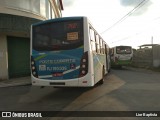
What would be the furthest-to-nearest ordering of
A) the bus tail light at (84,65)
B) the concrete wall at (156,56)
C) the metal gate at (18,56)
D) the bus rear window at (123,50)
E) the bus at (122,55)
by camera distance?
1. the bus rear window at (123,50)
2. the bus at (122,55)
3. the concrete wall at (156,56)
4. the metal gate at (18,56)
5. the bus tail light at (84,65)

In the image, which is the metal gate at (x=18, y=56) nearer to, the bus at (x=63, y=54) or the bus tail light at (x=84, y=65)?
the bus at (x=63, y=54)

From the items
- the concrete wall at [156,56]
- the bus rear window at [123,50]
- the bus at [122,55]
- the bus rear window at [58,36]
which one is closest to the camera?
the bus rear window at [58,36]

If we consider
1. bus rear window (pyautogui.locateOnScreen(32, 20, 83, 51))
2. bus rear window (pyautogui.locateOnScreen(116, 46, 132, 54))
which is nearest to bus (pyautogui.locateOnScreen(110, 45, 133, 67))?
bus rear window (pyautogui.locateOnScreen(116, 46, 132, 54))

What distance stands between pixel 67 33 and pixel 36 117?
11.7ft

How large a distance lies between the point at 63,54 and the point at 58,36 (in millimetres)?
751

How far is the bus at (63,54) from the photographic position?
7.94 meters

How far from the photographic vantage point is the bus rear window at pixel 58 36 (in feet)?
26.7

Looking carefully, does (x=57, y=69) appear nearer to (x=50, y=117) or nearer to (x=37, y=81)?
(x=37, y=81)

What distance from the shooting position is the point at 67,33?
27.0 feet

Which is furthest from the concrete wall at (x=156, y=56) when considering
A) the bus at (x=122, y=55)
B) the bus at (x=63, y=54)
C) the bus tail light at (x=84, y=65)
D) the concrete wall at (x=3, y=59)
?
the bus tail light at (x=84, y=65)

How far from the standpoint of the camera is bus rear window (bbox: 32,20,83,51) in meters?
8.14

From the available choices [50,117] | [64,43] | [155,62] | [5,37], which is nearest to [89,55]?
[64,43]

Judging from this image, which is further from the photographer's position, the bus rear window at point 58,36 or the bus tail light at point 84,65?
the bus rear window at point 58,36

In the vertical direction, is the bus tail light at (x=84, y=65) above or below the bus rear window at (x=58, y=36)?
below
